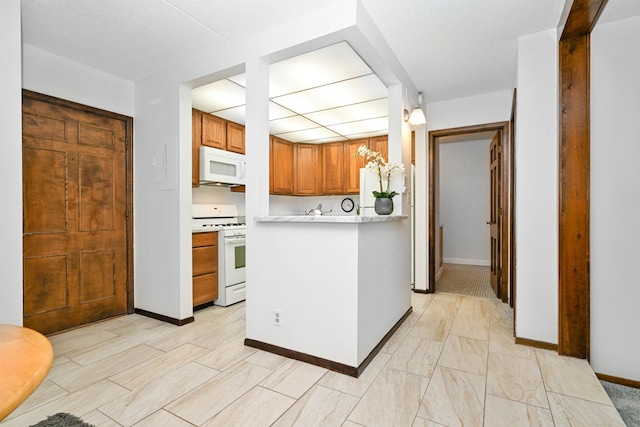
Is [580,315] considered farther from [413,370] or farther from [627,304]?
[413,370]

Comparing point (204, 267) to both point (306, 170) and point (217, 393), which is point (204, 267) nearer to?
point (217, 393)

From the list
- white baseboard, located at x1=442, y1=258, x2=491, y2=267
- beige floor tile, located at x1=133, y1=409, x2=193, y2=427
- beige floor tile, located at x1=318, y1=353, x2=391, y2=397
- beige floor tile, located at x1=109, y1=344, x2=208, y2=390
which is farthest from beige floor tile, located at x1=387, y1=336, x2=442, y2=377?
white baseboard, located at x1=442, y1=258, x2=491, y2=267

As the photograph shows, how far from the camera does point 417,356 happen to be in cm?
233

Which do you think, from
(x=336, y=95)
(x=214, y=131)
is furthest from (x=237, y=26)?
(x=214, y=131)

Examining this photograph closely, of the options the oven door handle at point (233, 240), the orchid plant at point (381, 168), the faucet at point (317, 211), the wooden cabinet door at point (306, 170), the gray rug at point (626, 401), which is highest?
the wooden cabinet door at point (306, 170)

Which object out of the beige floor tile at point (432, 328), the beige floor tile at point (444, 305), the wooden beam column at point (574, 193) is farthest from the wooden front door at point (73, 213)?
the wooden beam column at point (574, 193)

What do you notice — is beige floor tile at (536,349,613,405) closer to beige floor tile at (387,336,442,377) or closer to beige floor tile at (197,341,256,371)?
beige floor tile at (387,336,442,377)

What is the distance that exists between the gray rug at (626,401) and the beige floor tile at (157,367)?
2564 mm

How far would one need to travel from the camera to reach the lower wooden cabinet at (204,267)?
11.0 feet

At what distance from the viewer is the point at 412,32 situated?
2.49m

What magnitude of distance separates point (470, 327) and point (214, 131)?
11.6 feet

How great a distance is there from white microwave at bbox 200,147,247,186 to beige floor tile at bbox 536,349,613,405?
3507 millimetres

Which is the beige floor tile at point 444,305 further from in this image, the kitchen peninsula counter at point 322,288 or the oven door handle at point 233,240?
the oven door handle at point 233,240

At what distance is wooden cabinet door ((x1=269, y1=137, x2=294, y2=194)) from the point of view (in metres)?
5.09
